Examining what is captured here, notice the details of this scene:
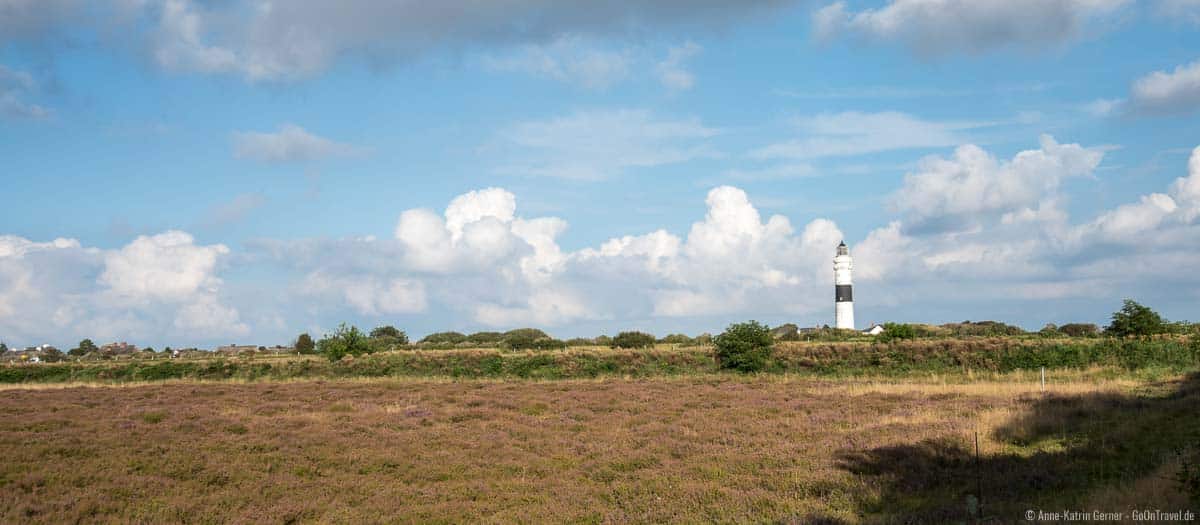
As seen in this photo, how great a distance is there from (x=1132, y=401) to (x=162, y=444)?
2761 cm

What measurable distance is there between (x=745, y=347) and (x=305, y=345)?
2377 inches

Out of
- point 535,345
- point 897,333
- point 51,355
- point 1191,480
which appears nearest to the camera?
point 1191,480

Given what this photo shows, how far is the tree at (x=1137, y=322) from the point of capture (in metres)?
Result: 48.1

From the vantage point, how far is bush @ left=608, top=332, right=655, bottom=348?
259 ft

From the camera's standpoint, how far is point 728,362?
53.0m

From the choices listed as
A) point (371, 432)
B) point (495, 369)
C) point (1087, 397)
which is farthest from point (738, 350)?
point (371, 432)

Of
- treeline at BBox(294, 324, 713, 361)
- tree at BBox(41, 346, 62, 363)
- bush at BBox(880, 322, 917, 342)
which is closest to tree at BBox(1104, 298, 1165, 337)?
bush at BBox(880, 322, 917, 342)

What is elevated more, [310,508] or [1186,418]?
[1186,418]

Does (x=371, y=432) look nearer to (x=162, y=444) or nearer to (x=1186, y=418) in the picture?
(x=162, y=444)

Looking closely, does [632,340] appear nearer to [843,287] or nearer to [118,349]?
[843,287]

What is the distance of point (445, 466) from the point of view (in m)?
19.4

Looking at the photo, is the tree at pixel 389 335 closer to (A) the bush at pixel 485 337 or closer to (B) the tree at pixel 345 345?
(A) the bush at pixel 485 337

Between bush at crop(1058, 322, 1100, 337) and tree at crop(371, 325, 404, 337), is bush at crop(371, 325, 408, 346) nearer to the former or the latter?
tree at crop(371, 325, 404, 337)

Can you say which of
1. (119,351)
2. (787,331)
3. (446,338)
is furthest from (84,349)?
(787,331)
